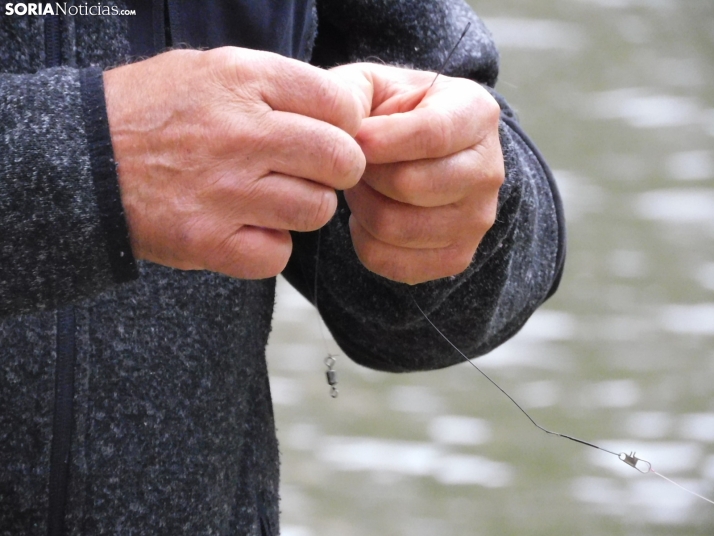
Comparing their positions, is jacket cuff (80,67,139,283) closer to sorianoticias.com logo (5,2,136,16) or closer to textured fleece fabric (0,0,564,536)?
textured fleece fabric (0,0,564,536)

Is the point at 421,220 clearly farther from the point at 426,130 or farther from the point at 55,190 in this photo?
the point at 55,190

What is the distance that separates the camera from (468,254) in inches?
24.4

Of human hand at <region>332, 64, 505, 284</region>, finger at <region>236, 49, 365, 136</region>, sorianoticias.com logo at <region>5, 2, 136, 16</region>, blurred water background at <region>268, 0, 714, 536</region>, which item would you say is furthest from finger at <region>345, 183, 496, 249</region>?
blurred water background at <region>268, 0, 714, 536</region>

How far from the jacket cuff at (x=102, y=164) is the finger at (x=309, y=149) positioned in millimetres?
89

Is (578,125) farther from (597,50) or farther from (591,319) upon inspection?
(591,319)

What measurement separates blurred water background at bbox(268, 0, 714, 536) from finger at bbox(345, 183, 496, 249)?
1216 mm

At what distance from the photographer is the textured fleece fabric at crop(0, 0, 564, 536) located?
47 centimetres

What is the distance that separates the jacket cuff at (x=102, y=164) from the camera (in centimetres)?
47

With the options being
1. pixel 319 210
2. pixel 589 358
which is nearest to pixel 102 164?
pixel 319 210

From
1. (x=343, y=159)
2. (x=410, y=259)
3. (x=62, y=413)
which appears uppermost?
(x=343, y=159)

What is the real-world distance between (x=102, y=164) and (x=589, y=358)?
1488mm

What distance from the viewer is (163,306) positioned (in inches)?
25.1

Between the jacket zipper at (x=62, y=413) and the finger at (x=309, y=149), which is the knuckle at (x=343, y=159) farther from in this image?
the jacket zipper at (x=62, y=413)

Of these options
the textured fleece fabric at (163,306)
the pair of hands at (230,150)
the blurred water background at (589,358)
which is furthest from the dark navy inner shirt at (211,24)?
the blurred water background at (589,358)
